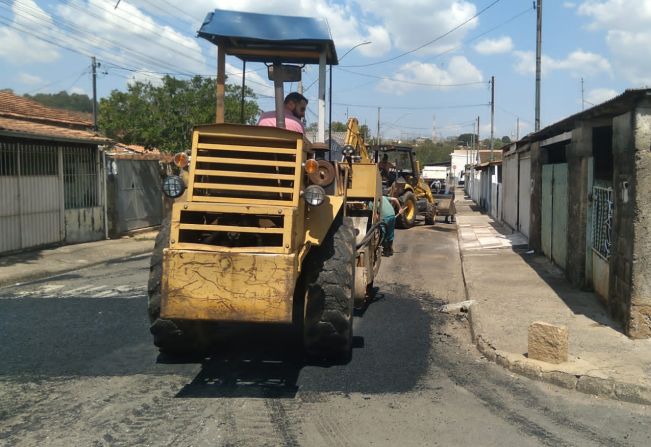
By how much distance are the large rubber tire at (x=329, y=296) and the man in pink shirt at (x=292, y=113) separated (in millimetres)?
1488

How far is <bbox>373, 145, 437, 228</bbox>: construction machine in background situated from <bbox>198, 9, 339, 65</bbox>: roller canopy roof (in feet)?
45.2

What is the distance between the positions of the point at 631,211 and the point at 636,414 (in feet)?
8.39

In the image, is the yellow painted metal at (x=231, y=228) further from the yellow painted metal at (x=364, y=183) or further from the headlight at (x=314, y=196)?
the yellow painted metal at (x=364, y=183)

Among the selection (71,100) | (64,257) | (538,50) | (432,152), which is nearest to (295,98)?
(64,257)

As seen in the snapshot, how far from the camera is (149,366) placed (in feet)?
19.5

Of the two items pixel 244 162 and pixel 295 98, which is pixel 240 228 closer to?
pixel 244 162

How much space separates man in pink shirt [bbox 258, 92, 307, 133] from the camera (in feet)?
21.9

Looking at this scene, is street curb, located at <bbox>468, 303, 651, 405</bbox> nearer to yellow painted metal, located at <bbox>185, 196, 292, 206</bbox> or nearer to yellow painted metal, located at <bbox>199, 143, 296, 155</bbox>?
yellow painted metal, located at <bbox>185, 196, 292, 206</bbox>

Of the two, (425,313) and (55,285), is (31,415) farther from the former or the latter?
(55,285)

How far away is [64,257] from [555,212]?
415 inches

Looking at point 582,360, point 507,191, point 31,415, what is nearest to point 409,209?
point 507,191

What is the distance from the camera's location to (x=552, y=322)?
25.0 feet

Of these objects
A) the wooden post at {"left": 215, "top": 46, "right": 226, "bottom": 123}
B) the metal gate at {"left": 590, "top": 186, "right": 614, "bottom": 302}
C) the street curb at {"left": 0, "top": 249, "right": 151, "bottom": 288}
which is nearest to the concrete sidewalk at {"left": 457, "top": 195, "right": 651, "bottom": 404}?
the metal gate at {"left": 590, "top": 186, "right": 614, "bottom": 302}

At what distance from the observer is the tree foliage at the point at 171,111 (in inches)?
911
